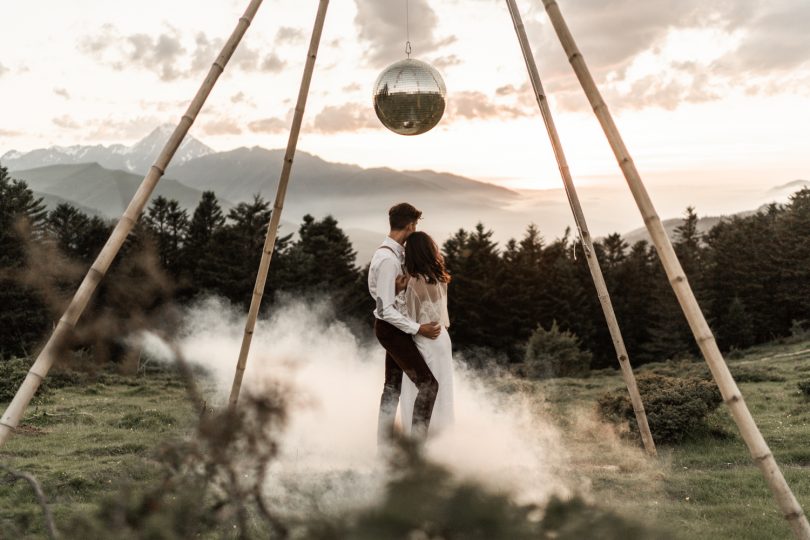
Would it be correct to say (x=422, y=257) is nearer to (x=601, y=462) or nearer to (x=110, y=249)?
(x=110, y=249)

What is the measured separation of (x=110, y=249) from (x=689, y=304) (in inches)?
120

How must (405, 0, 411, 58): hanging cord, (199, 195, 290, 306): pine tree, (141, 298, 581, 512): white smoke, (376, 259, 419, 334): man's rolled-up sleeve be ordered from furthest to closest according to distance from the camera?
1. (199, 195, 290, 306): pine tree
2. (405, 0, 411, 58): hanging cord
3. (376, 259, 419, 334): man's rolled-up sleeve
4. (141, 298, 581, 512): white smoke

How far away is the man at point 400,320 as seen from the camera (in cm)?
529

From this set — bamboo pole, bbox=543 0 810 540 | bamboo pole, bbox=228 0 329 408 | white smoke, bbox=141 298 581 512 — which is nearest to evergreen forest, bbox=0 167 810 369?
white smoke, bbox=141 298 581 512

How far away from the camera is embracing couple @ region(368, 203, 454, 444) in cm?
531

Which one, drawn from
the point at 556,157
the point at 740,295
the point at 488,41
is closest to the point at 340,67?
the point at 488,41

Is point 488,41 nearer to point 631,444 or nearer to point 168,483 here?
point 631,444

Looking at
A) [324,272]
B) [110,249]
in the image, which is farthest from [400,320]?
[324,272]

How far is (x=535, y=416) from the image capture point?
29.5 ft

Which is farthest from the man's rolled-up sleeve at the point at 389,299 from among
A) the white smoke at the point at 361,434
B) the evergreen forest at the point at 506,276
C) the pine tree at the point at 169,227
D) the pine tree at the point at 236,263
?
the pine tree at the point at 169,227

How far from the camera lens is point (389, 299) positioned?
5.30 metres

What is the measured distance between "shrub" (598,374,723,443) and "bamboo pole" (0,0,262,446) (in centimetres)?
596

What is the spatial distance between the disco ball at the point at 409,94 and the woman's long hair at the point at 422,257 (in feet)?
4.00

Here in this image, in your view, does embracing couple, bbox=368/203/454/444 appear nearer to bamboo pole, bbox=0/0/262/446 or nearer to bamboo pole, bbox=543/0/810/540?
bamboo pole, bbox=0/0/262/446
